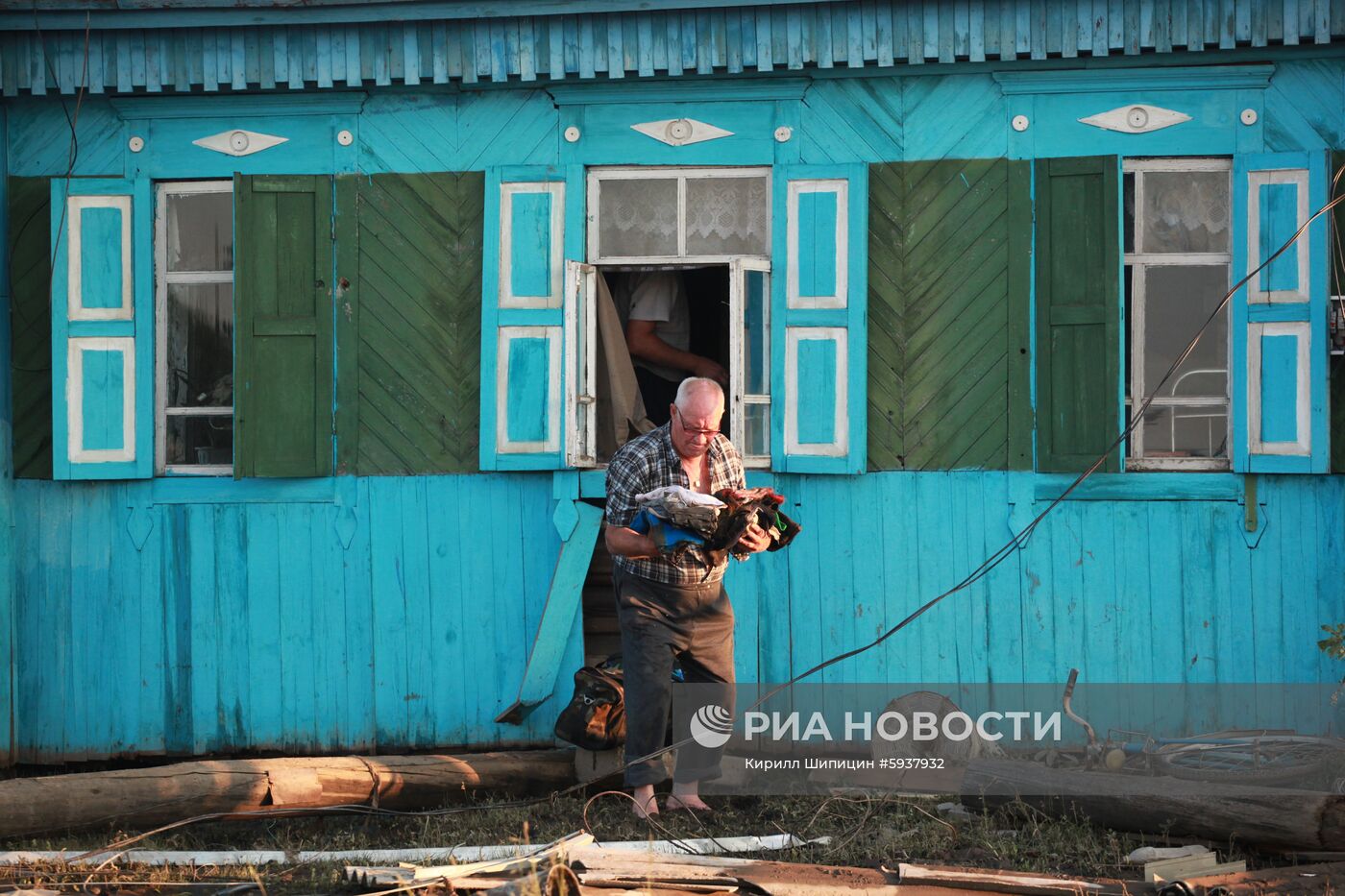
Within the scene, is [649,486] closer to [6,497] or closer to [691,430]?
[691,430]

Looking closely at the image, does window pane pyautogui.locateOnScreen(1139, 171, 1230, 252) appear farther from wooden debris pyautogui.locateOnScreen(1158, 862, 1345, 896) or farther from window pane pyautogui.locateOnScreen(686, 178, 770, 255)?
wooden debris pyautogui.locateOnScreen(1158, 862, 1345, 896)

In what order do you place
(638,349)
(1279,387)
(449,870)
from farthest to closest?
(638,349), (1279,387), (449,870)

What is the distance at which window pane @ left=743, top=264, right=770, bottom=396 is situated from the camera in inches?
272

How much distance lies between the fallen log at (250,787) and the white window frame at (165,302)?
175 centimetres

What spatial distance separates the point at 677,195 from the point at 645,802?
292 cm

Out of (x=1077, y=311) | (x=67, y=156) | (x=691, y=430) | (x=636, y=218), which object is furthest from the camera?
(x=67, y=156)

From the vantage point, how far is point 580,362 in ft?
22.8

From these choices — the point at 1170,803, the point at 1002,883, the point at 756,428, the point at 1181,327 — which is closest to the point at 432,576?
the point at 756,428

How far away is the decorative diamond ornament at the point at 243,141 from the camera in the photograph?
706 centimetres

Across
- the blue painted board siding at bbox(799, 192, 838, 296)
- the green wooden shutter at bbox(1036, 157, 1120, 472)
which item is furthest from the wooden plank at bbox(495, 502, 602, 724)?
the green wooden shutter at bbox(1036, 157, 1120, 472)

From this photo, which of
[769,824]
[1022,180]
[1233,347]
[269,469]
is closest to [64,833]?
[269,469]

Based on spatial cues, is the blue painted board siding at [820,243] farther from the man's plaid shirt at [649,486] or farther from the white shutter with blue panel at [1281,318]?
the white shutter with blue panel at [1281,318]

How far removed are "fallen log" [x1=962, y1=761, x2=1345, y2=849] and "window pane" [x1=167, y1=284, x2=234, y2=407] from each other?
4.12 meters

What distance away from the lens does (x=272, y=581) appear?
23.2ft
